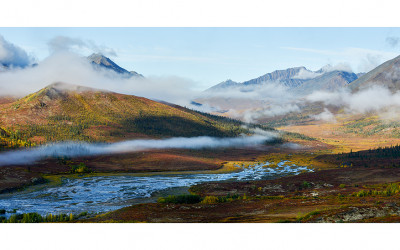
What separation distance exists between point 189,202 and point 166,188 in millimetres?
23212

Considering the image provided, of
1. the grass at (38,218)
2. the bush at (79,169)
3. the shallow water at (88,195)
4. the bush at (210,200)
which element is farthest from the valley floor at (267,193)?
the shallow water at (88,195)

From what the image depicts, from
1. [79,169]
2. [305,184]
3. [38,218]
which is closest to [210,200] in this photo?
[38,218]

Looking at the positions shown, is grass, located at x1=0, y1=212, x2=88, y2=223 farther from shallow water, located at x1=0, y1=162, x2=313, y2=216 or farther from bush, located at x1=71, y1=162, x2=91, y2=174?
bush, located at x1=71, y1=162, x2=91, y2=174

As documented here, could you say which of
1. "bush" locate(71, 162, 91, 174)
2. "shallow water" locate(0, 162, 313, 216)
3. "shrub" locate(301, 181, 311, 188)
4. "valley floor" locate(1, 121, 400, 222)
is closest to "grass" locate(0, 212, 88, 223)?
"valley floor" locate(1, 121, 400, 222)

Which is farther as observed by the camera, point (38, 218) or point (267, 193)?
point (267, 193)

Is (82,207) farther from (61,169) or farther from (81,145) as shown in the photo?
(81,145)

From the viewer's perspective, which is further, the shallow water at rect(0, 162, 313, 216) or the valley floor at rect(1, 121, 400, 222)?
the shallow water at rect(0, 162, 313, 216)

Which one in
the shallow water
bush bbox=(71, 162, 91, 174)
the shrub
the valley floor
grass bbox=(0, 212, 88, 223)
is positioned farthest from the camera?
bush bbox=(71, 162, 91, 174)

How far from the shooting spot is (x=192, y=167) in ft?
422

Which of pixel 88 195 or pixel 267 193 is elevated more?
pixel 88 195

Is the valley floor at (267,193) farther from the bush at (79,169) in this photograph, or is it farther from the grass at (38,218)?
the grass at (38,218)

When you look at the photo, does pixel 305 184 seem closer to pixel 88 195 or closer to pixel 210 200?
pixel 210 200

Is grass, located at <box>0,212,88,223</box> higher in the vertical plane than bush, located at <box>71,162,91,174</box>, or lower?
lower

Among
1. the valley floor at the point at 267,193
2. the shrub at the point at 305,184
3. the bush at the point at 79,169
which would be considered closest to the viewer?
the valley floor at the point at 267,193
